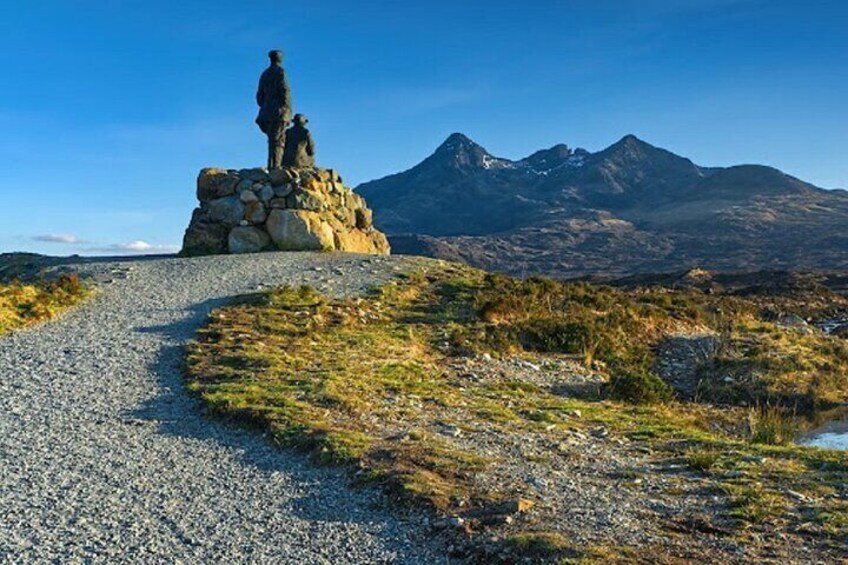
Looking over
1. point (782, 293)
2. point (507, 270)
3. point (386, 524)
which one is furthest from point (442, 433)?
point (507, 270)

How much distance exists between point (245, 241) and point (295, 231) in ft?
6.47

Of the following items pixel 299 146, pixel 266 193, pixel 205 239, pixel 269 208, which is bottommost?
pixel 205 239

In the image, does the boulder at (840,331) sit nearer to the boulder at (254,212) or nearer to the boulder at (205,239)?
the boulder at (254,212)

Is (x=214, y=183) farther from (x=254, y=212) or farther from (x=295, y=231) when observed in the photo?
(x=295, y=231)

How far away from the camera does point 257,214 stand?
28.2 m

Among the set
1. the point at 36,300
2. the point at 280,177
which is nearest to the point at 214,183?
the point at 280,177

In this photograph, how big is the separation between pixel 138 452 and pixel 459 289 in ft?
51.4

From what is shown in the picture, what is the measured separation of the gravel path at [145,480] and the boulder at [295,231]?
1240 cm

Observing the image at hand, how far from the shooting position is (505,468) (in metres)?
8.65

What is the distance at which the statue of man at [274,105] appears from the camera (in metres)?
30.2

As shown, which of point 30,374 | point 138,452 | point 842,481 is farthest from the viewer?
point 30,374

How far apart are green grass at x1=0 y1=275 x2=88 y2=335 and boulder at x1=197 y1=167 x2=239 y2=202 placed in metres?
8.51

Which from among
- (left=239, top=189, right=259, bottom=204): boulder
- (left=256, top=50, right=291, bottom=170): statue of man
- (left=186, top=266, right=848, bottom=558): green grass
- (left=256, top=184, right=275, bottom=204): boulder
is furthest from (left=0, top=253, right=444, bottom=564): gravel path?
(left=256, top=50, right=291, bottom=170): statue of man

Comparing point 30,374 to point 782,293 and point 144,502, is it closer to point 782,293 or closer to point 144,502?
point 144,502
